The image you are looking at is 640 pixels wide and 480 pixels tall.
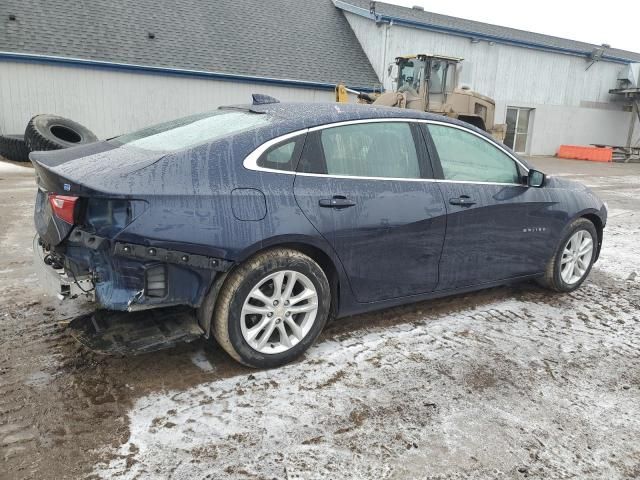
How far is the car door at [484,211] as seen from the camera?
3836 mm

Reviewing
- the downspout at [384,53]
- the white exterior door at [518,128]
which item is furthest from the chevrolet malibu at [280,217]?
the white exterior door at [518,128]

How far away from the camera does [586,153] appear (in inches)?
950

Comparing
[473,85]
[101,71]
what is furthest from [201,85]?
[473,85]

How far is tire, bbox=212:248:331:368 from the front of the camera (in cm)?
300

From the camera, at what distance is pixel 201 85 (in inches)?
669

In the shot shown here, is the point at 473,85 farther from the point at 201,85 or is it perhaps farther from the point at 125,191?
the point at 125,191

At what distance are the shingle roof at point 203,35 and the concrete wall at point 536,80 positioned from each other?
3.53ft

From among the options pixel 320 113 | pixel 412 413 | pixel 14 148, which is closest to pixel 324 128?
pixel 320 113

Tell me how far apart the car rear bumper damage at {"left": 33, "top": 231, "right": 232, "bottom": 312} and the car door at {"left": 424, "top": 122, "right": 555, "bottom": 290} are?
1.78 m

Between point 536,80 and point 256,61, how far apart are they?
44.9 ft

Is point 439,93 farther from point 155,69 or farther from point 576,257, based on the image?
point 576,257

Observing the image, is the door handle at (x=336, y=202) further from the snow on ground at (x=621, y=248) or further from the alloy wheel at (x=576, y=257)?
the snow on ground at (x=621, y=248)

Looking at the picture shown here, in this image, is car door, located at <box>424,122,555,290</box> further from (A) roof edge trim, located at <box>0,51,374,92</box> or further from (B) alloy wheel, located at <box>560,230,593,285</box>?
(A) roof edge trim, located at <box>0,51,374,92</box>

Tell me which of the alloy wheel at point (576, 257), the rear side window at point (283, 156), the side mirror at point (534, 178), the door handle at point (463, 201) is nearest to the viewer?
the rear side window at point (283, 156)
